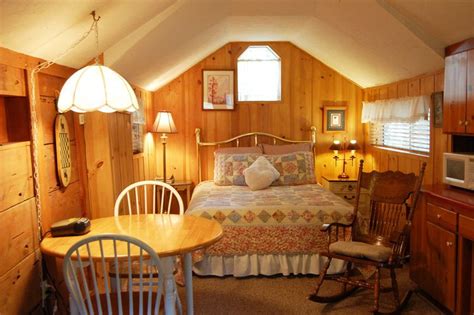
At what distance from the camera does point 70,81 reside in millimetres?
2080

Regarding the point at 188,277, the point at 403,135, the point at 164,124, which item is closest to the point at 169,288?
the point at 188,277

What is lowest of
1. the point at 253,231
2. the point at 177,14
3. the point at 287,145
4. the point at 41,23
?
the point at 253,231

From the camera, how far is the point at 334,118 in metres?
5.22

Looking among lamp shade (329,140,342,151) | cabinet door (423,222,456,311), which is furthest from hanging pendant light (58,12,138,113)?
lamp shade (329,140,342,151)

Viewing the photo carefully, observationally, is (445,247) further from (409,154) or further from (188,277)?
(188,277)

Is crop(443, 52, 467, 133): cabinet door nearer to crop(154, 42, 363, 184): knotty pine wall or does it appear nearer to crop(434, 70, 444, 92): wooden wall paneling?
crop(434, 70, 444, 92): wooden wall paneling

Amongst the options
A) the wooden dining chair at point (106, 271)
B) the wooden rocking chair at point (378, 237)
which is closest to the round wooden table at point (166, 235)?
the wooden dining chair at point (106, 271)

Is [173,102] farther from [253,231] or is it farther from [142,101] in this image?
[253,231]

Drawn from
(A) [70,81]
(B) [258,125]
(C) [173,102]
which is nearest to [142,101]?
(C) [173,102]

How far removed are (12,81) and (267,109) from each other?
3.60m

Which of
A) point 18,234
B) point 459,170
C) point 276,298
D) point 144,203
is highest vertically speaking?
point 459,170

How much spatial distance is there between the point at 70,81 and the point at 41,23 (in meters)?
0.32

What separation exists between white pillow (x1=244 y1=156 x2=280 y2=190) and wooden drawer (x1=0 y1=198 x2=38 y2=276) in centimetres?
237

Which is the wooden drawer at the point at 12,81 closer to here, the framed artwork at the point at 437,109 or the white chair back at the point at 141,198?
the white chair back at the point at 141,198
